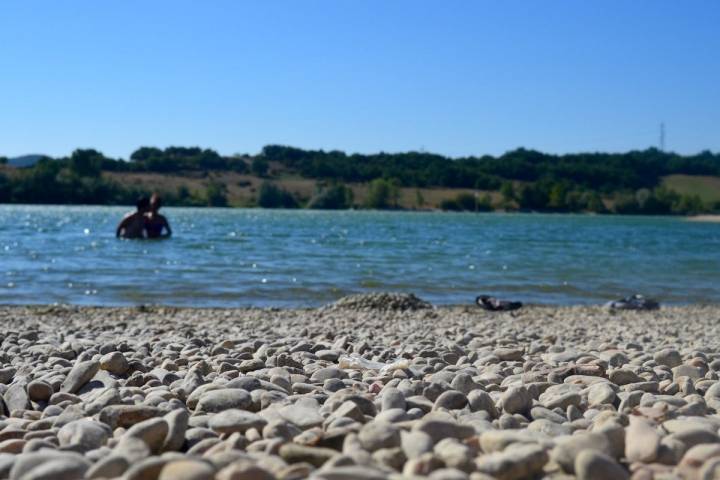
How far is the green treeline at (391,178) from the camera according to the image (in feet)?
302

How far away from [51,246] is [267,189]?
265 feet

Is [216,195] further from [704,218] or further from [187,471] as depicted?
[187,471]

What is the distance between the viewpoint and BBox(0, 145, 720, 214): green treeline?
9200cm

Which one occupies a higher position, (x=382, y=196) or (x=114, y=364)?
(x=382, y=196)

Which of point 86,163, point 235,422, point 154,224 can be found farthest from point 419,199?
point 235,422

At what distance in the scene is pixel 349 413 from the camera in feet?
9.55

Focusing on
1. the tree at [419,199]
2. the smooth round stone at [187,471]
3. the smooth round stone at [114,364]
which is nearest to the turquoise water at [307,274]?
the smooth round stone at [114,364]

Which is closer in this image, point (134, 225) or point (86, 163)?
point (134, 225)

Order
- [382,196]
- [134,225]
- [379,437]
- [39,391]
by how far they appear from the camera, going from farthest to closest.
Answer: [382,196], [134,225], [39,391], [379,437]

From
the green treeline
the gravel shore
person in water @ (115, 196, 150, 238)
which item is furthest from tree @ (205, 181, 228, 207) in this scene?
the gravel shore

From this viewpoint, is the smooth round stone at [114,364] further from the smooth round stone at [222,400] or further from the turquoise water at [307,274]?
the turquoise water at [307,274]

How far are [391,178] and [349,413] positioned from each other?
11546 centimetres

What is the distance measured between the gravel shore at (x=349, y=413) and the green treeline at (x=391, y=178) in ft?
292

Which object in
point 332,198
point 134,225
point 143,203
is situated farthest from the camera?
point 332,198
